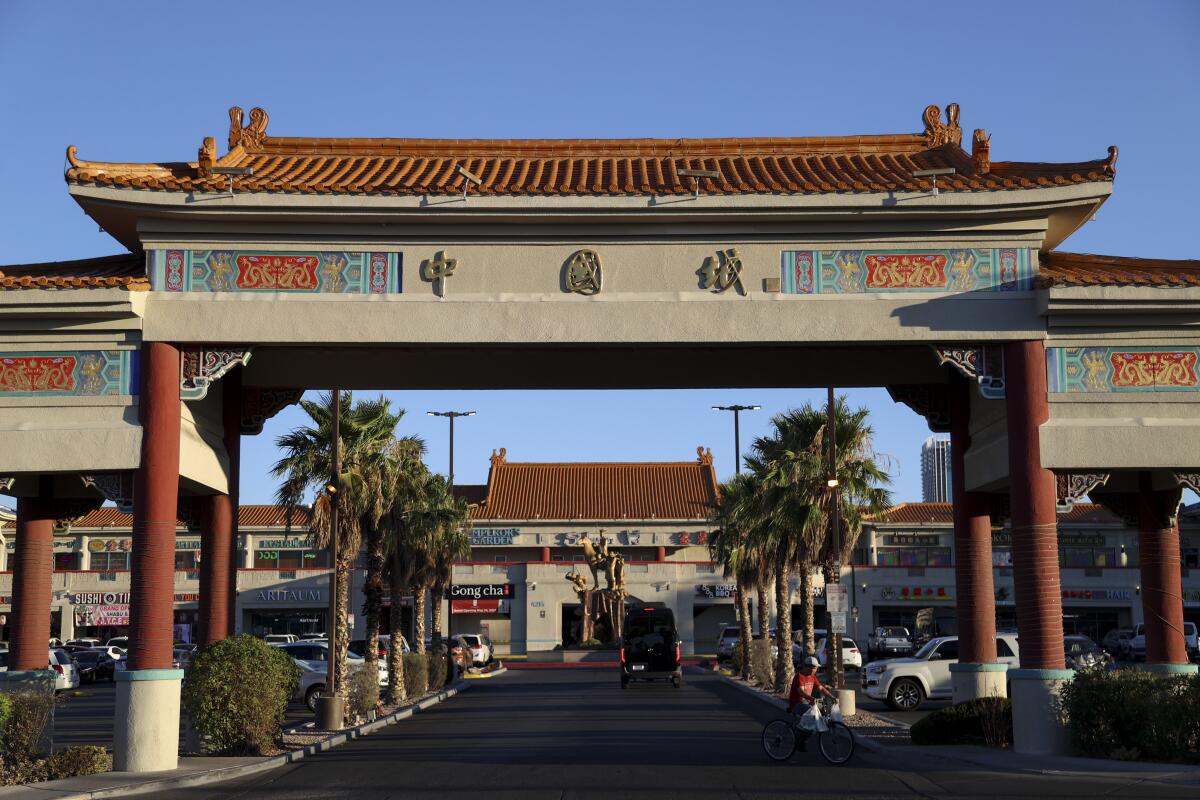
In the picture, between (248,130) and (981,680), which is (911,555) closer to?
(981,680)

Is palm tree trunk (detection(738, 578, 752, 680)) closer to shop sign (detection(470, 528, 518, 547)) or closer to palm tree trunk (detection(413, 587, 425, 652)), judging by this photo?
palm tree trunk (detection(413, 587, 425, 652))

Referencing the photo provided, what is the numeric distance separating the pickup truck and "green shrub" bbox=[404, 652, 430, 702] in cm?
2937

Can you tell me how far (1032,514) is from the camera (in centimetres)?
1886

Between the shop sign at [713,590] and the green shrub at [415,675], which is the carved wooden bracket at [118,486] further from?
the shop sign at [713,590]

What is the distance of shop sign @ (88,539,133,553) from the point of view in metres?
76.8

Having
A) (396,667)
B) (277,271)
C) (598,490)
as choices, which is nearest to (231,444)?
(277,271)

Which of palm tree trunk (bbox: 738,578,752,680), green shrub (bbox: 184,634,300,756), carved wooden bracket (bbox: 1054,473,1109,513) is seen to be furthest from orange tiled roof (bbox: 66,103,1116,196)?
palm tree trunk (bbox: 738,578,752,680)

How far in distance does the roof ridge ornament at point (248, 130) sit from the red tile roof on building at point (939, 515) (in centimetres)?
5913

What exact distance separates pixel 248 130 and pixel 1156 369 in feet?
50.4

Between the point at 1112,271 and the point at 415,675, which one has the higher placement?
the point at 1112,271

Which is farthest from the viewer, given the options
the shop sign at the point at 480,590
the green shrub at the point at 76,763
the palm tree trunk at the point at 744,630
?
the shop sign at the point at 480,590

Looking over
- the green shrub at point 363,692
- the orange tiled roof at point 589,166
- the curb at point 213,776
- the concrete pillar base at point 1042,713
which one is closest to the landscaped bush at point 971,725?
the concrete pillar base at point 1042,713

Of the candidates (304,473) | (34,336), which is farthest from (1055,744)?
(304,473)

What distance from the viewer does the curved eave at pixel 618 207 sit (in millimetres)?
19125
